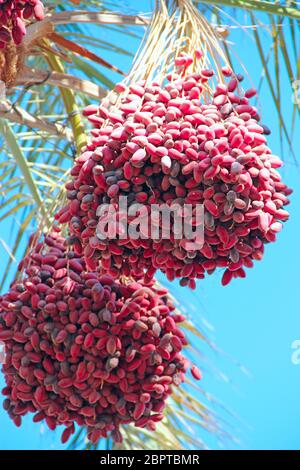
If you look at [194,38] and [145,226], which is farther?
[194,38]

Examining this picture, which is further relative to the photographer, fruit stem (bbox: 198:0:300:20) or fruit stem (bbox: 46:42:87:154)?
fruit stem (bbox: 46:42:87:154)

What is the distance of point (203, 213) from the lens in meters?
1.27

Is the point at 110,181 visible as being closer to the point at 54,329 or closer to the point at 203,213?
the point at 203,213

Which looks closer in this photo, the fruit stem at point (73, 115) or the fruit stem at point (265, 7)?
the fruit stem at point (265, 7)

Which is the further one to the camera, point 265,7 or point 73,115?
point 73,115

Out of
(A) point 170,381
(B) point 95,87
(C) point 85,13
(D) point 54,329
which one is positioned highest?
(C) point 85,13

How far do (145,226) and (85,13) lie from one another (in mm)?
526

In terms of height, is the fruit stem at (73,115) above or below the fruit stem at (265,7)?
below

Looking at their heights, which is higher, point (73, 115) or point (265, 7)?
point (265, 7)

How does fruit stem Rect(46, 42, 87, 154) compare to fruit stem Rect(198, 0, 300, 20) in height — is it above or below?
below
